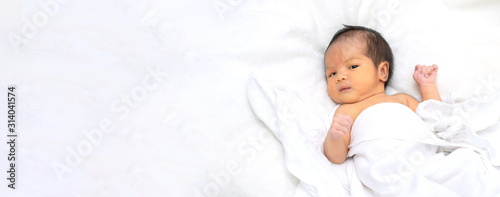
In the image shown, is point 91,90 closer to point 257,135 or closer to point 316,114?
point 257,135

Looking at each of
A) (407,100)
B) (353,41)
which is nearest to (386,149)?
(407,100)

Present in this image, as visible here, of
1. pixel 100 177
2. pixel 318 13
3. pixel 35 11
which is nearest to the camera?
pixel 100 177

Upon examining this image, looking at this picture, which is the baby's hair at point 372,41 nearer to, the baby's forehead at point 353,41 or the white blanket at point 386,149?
the baby's forehead at point 353,41

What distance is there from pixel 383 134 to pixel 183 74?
2.07ft

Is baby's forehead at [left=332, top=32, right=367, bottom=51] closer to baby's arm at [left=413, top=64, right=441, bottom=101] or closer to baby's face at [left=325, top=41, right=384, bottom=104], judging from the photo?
baby's face at [left=325, top=41, right=384, bottom=104]

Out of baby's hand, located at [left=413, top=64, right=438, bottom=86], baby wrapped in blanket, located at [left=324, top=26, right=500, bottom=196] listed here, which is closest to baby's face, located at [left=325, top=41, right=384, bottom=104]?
baby wrapped in blanket, located at [left=324, top=26, right=500, bottom=196]

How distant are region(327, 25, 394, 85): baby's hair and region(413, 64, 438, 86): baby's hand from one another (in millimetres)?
90

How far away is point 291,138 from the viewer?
4.27 ft

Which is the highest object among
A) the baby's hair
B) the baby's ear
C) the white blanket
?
the baby's hair

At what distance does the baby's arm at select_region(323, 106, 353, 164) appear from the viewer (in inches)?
48.9

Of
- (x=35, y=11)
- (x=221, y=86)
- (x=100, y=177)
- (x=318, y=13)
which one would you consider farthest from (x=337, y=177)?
(x=35, y=11)

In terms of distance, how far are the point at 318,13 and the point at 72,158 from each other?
35.8 inches

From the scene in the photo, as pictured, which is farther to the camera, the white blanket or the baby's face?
the baby's face

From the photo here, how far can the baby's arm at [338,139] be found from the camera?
1.24 meters
